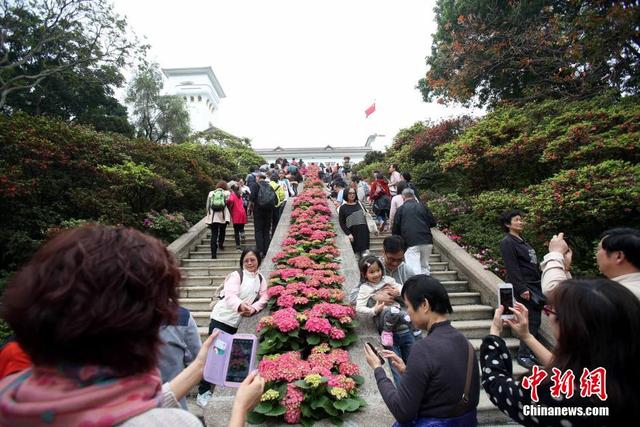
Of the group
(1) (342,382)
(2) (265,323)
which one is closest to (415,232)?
(2) (265,323)

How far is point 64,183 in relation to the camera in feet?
25.0

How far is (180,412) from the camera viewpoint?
998mm

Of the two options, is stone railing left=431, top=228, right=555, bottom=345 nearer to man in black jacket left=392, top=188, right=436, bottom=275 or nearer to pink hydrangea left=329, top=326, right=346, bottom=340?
man in black jacket left=392, top=188, right=436, bottom=275

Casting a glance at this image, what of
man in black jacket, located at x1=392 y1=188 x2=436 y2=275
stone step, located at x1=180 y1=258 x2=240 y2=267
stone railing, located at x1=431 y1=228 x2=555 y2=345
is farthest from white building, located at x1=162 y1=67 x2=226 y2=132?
man in black jacket, located at x1=392 y1=188 x2=436 y2=275

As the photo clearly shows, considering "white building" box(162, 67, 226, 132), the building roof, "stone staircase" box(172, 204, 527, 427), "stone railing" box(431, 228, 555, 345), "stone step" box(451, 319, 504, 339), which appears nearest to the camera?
"stone staircase" box(172, 204, 527, 427)

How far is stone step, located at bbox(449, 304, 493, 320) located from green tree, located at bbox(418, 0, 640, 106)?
4.91m

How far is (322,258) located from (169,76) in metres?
66.4

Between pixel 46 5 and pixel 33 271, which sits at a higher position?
pixel 46 5

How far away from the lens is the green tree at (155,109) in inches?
988

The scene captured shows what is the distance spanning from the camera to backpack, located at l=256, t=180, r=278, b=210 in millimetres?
7387

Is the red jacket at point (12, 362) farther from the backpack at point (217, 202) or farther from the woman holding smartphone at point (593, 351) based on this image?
the backpack at point (217, 202)

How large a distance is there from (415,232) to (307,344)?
2.32 m

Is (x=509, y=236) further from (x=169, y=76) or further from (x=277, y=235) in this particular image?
(x=169, y=76)

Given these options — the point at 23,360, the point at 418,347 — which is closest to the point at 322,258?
the point at 418,347
